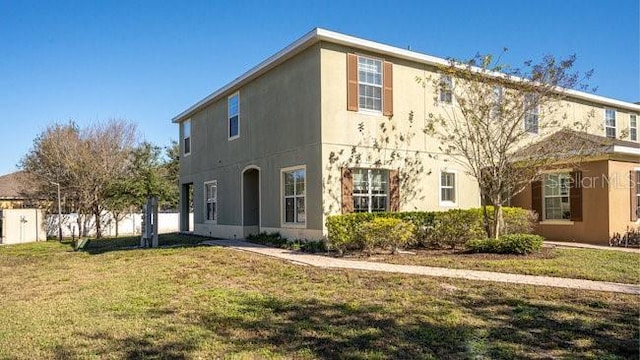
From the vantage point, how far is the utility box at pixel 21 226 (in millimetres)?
23312

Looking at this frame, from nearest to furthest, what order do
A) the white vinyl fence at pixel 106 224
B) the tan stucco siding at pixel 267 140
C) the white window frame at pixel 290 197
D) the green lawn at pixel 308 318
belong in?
the green lawn at pixel 308 318, the tan stucco siding at pixel 267 140, the white window frame at pixel 290 197, the white vinyl fence at pixel 106 224

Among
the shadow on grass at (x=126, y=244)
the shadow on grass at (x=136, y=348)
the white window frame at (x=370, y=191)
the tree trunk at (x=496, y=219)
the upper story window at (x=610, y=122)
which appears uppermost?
the upper story window at (x=610, y=122)

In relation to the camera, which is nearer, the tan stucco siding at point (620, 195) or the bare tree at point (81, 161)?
the tan stucco siding at point (620, 195)

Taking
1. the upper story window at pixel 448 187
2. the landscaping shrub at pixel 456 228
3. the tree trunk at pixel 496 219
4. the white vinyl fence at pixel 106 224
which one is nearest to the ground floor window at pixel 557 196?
the upper story window at pixel 448 187

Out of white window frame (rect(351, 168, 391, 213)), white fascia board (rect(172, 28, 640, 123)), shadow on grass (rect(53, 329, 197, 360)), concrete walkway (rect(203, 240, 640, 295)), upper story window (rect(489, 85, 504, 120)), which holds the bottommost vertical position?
shadow on grass (rect(53, 329, 197, 360))

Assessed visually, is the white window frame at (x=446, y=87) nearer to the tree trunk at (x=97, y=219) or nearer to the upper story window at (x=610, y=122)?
the upper story window at (x=610, y=122)

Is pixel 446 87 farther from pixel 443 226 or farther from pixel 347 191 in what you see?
pixel 347 191

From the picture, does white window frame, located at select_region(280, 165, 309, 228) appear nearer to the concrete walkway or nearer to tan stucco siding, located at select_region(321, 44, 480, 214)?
tan stucco siding, located at select_region(321, 44, 480, 214)

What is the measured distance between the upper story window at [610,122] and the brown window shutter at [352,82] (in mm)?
14475

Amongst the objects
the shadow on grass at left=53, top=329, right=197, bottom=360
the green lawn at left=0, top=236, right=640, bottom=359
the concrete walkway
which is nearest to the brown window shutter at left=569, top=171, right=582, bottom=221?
the concrete walkway

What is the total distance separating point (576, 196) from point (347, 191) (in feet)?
25.4

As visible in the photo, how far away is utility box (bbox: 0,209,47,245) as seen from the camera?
918 inches

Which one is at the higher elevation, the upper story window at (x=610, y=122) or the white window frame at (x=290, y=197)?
the upper story window at (x=610, y=122)

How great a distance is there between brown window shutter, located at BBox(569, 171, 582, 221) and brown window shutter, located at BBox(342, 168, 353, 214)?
24.8ft
